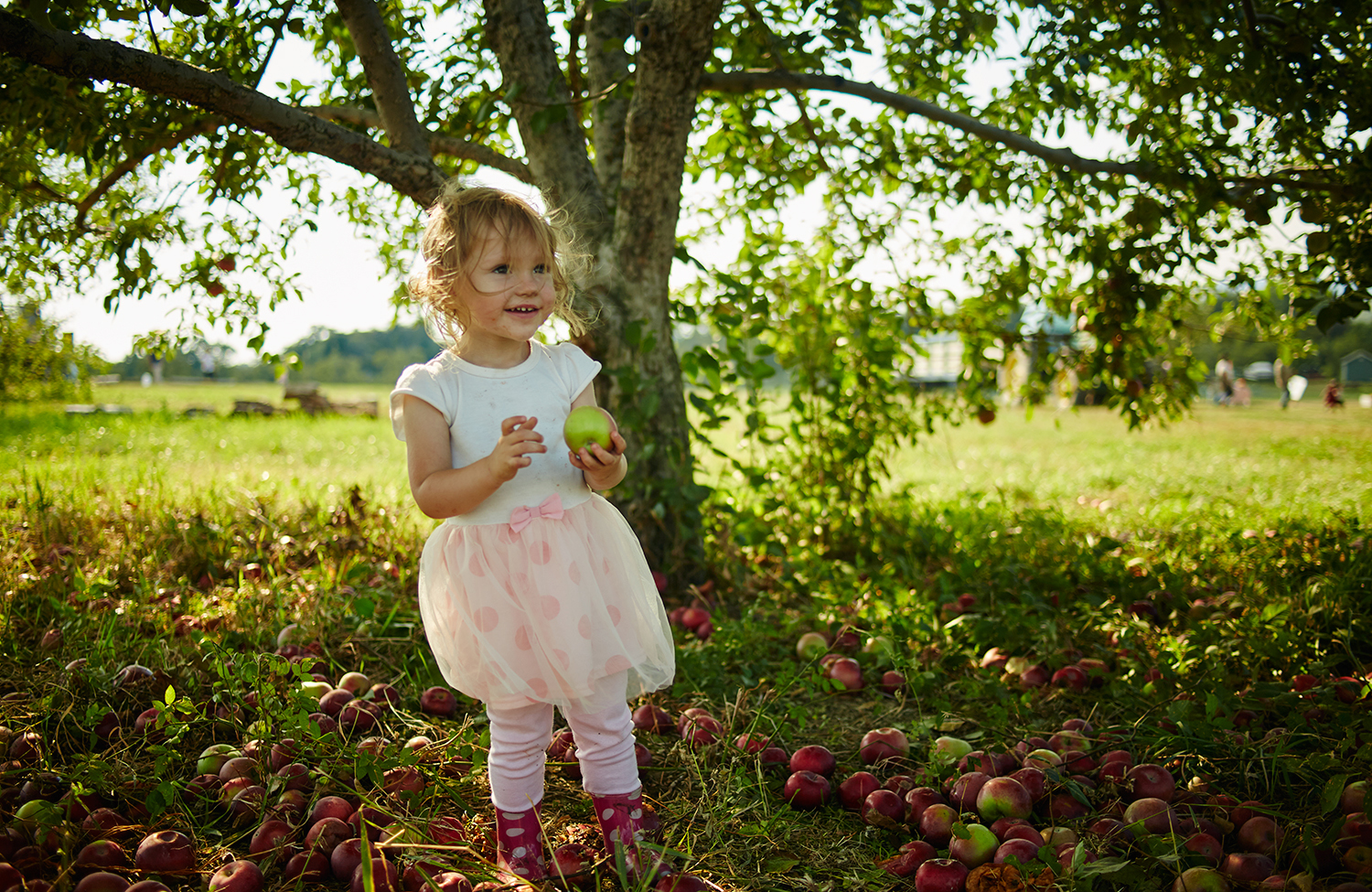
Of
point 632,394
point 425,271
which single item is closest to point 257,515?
point 632,394

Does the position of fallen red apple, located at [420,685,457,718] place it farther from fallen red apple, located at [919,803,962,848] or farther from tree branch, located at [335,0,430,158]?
tree branch, located at [335,0,430,158]

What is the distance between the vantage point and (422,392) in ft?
5.68

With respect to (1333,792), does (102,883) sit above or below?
below

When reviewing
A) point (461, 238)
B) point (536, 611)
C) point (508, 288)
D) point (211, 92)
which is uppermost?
point (211, 92)

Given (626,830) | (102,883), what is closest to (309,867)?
(102,883)

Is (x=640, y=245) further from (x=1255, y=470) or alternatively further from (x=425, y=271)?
(x=1255, y=470)

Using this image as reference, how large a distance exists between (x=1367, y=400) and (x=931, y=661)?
873 inches

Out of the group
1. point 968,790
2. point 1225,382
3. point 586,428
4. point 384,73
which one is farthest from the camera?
point 1225,382

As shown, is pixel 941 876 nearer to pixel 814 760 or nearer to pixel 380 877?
pixel 814 760

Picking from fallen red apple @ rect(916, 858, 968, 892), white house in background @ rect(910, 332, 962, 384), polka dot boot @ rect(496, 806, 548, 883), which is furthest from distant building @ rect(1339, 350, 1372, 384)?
polka dot boot @ rect(496, 806, 548, 883)

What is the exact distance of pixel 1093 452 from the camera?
9.05 m

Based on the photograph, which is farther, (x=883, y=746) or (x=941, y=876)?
(x=883, y=746)

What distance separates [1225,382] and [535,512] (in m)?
23.1

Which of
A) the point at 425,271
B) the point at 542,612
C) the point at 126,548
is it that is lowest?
the point at 126,548
